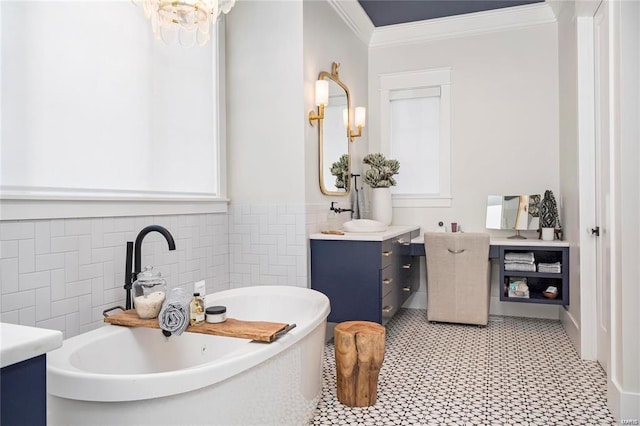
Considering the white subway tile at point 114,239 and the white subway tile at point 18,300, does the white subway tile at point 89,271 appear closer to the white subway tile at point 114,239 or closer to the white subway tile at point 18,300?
the white subway tile at point 114,239

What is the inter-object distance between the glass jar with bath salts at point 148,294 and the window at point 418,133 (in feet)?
10.0

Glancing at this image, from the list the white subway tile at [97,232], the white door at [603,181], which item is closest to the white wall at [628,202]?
the white door at [603,181]

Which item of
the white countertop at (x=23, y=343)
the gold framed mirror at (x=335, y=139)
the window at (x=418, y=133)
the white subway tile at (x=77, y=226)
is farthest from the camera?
the window at (x=418, y=133)

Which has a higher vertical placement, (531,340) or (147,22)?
(147,22)

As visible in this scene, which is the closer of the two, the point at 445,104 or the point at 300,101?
the point at 300,101

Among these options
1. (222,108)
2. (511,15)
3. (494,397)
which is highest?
(511,15)

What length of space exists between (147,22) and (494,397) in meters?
3.01

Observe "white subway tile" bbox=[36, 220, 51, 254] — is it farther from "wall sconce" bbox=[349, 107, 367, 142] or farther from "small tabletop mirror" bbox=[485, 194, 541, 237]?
"small tabletop mirror" bbox=[485, 194, 541, 237]

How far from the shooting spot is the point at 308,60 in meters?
3.35

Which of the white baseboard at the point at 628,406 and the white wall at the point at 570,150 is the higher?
the white wall at the point at 570,150

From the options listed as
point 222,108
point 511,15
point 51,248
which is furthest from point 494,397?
point 511,15

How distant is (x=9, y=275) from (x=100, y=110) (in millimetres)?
966

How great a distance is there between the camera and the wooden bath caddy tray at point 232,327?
1.79m

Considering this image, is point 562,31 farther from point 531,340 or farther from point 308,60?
point 531,340
